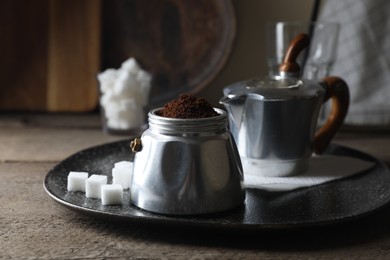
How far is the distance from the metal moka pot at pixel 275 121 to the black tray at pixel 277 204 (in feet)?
0.16

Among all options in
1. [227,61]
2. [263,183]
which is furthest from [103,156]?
[227,61]

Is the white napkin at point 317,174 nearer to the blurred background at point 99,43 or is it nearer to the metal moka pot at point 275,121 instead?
the metal moka pot at point 275,121

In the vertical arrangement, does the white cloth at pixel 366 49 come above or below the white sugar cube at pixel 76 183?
above

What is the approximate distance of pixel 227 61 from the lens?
1.01 meters

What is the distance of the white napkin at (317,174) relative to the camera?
639mm

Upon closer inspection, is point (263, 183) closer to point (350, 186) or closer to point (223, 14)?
point (350, 186)

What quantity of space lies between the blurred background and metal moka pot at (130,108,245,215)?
47cm

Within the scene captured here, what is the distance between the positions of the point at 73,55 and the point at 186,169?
56cm

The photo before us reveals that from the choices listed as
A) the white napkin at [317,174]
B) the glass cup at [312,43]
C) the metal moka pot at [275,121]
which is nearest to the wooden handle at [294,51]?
the metal moka pot at [275,121]

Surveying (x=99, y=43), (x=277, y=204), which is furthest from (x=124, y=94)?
(x=277, y=204)

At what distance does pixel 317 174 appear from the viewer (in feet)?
2.23

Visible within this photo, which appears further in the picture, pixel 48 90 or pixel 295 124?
pixel 48 90

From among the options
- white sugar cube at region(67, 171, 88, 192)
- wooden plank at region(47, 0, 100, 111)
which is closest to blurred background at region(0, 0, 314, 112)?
wooden plank at region(47, 0, 100, 111)

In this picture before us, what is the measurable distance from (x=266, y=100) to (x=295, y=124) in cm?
4
